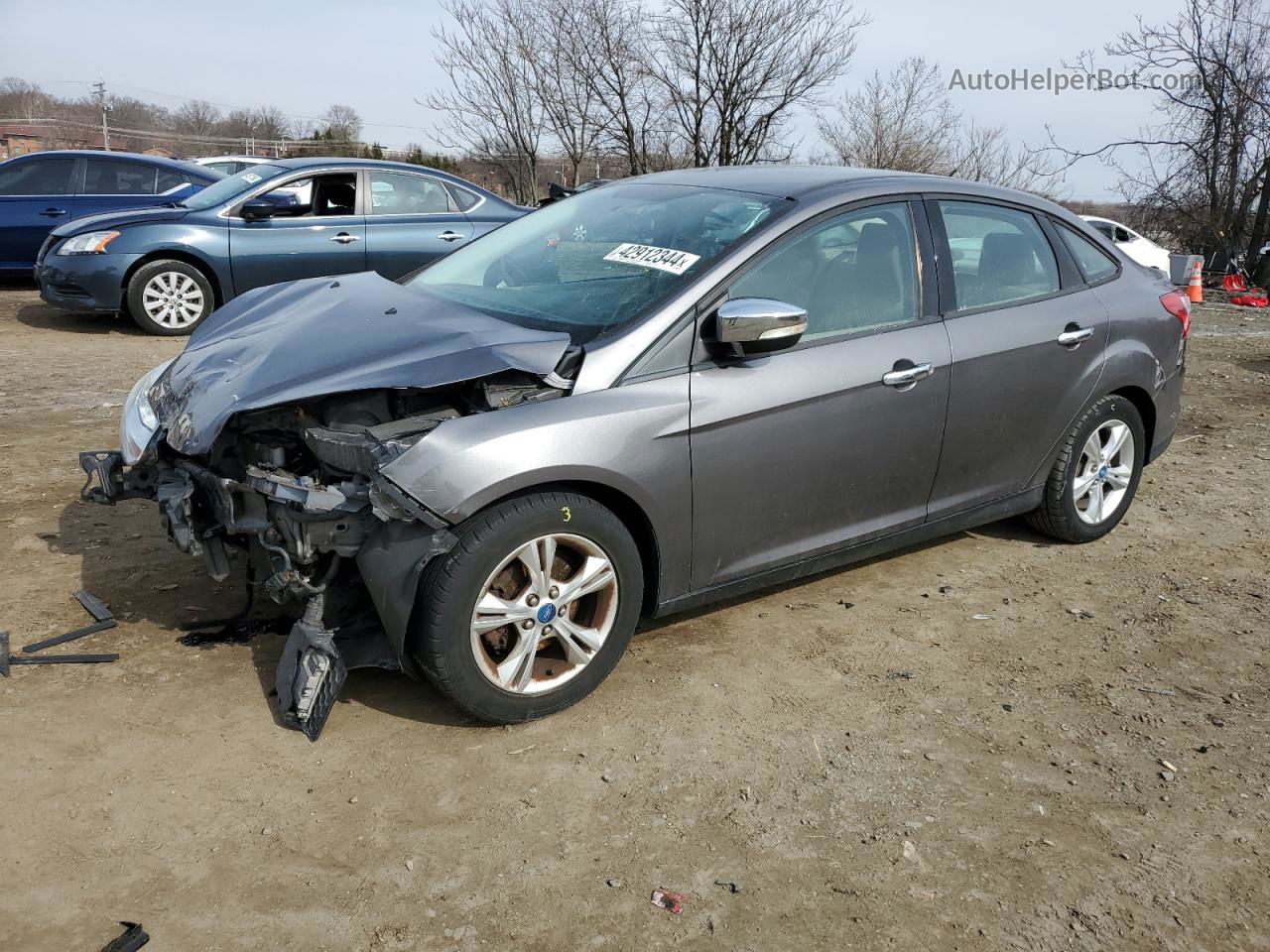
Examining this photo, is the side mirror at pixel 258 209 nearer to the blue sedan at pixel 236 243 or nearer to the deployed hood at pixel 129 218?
the blue sedan at pixel 236 243

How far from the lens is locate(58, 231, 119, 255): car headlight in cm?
956

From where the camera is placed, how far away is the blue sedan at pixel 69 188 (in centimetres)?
1179

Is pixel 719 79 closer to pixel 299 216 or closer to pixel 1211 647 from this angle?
pixel 299 216

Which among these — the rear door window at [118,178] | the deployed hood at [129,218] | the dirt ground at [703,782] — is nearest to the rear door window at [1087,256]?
the dirt ground at [703,782]

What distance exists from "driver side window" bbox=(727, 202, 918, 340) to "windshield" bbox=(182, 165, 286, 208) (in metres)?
7.29

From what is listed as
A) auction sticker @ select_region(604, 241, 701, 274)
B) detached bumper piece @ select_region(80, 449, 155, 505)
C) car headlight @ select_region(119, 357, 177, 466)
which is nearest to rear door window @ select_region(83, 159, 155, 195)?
car headlight @ select_region(119, 357, 177, 466)

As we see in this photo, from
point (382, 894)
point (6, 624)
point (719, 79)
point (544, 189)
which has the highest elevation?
point (719, 79)

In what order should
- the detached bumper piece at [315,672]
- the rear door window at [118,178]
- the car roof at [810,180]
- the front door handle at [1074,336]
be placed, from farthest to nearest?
the rear door window at [118,178]
the front door handle at [1074,336]
the car roof at [810,180]
the detached bumper piece at [315,672]

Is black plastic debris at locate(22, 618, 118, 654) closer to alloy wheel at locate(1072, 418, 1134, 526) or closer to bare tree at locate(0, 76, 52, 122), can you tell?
alloy wheel at locate(1072, 418, 1134, 526)

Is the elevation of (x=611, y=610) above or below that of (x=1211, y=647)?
above

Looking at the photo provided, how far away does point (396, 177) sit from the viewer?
1014 centimetres

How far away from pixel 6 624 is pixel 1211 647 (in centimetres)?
458

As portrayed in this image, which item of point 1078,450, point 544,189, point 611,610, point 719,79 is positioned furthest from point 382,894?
point 544,189

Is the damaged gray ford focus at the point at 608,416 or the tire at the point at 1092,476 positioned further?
the tire at the point at 1092,476
